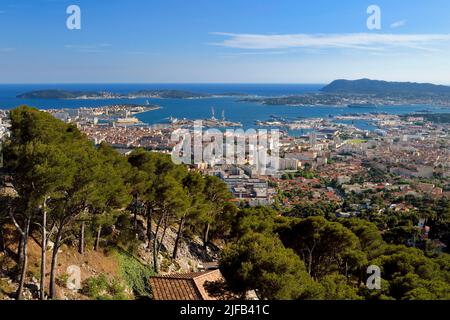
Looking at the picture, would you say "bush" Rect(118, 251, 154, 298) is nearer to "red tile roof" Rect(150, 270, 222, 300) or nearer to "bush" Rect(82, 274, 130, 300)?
"red tile roof" Rect(150, 270, 222, 300)

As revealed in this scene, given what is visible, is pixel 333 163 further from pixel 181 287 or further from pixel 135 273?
pixel 181 287

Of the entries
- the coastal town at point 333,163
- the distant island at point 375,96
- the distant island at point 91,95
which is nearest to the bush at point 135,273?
the coastal town at point 333,163

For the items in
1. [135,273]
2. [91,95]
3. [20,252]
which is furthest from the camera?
[91,95]

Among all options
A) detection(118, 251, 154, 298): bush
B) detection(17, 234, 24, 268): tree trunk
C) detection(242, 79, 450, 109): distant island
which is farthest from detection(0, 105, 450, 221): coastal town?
detection(242, 79, 450, 109): distant island

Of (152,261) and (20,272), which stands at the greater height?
(20,272)

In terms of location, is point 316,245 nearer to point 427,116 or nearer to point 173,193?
point 173,193

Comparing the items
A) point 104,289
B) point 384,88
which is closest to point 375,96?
point 384,88

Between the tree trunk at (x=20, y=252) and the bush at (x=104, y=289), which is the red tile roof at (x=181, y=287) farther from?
the tree trunk at (x=20, y=252)
